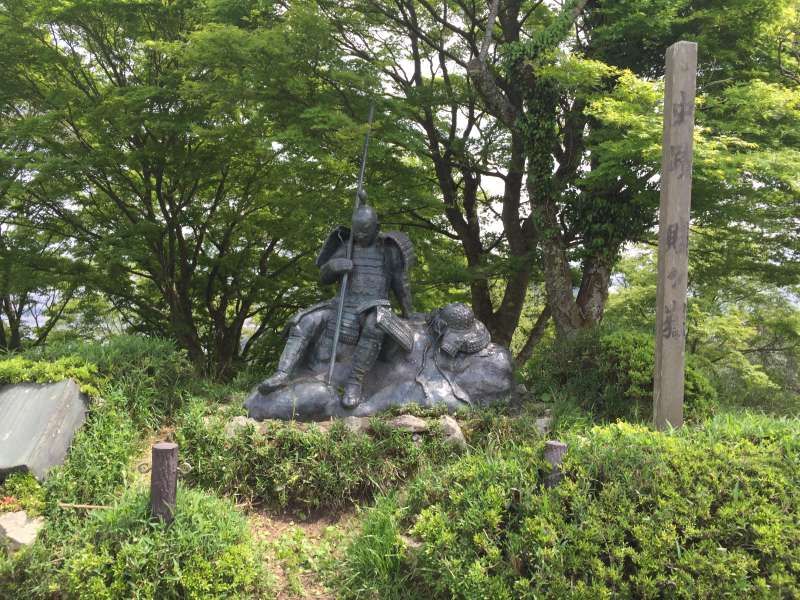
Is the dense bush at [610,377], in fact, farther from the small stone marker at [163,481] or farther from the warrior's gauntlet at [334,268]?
the small stone marker at [163,481]

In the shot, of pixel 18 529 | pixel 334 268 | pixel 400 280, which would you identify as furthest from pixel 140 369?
pixel 400 280

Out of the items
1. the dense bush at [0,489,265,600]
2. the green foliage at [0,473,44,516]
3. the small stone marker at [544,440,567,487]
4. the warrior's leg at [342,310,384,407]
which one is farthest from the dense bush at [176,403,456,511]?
the small stone marker at [544,440,567,487]

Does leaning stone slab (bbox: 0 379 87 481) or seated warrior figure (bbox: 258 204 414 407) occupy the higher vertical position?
seated warrior figure (bbox: 258 204 414 407)

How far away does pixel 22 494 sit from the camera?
4527 mm

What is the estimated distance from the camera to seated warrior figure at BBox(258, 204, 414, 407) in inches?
→ 227

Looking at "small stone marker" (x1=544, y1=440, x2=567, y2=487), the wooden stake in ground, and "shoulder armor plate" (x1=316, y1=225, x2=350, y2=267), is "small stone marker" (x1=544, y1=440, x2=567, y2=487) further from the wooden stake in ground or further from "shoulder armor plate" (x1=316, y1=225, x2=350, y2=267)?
"shoulder armor plate" (x1=316, y1=225, x2=350, y2=267)

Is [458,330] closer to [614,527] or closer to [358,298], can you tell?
[358,298]

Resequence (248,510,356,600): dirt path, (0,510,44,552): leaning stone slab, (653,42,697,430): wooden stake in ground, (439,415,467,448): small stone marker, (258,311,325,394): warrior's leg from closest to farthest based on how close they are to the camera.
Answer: (248,510,356,600): dirt path
(0,510,44,552): leaning stone slab
(653,42,697,430): wooden stake in ground
(439,415,467,448): small stone marker
(258,311,325,394): warrior's leg

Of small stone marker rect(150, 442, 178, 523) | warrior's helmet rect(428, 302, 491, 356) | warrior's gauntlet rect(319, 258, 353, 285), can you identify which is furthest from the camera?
warrior's gauntlet rect(319, 258, 353, 285)

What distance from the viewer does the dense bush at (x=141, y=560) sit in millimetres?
3580

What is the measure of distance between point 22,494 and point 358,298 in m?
3.41

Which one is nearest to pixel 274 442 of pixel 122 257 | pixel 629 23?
pixel 122 257

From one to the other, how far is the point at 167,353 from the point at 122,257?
321 cm

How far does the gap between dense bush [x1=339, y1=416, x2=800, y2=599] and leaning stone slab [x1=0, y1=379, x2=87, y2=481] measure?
280 cm
